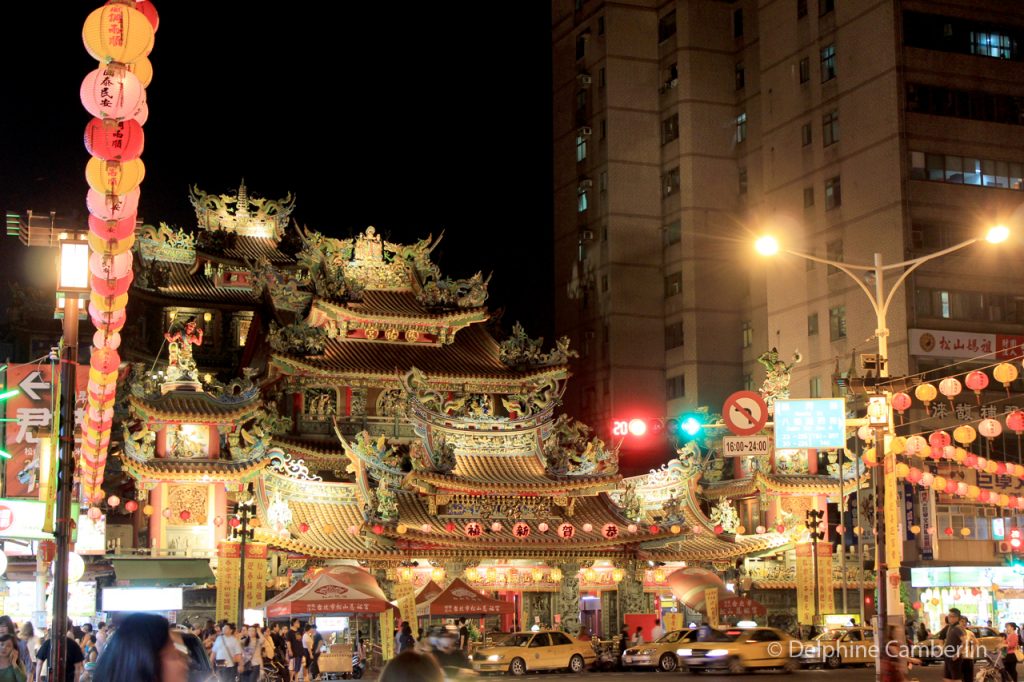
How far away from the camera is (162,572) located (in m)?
41.5

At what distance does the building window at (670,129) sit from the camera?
68.6 meters

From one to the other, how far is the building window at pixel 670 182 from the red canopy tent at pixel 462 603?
31.8 m

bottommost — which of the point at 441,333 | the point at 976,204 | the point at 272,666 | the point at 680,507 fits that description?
the point at 272,666

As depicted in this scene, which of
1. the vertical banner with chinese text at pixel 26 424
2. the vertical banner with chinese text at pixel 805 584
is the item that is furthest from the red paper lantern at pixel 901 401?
the vertical banner with chinese text at pixel 805 584

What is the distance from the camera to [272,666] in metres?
29.3

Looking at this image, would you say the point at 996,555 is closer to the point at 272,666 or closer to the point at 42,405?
the point at 272,666

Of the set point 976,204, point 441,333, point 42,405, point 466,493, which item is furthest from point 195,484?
point 976,204

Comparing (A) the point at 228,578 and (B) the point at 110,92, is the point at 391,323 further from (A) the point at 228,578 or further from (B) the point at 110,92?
(B) the point at 110,92

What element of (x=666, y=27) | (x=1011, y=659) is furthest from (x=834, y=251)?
(x=1011, y=659)

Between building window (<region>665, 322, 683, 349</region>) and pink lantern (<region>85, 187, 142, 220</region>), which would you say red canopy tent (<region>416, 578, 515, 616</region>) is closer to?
pink lantern (<region>85, 187, 142, 220</region>)

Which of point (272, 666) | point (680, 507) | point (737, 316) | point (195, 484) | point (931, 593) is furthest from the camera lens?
point (737, 316)

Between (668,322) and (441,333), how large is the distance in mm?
16215

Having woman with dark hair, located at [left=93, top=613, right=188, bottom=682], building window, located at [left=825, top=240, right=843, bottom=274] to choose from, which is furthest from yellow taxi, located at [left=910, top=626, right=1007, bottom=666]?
woman with dark hair, located at [left=93, top=613, right=188, bottom=682]

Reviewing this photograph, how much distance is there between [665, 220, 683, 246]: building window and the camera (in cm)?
6731
